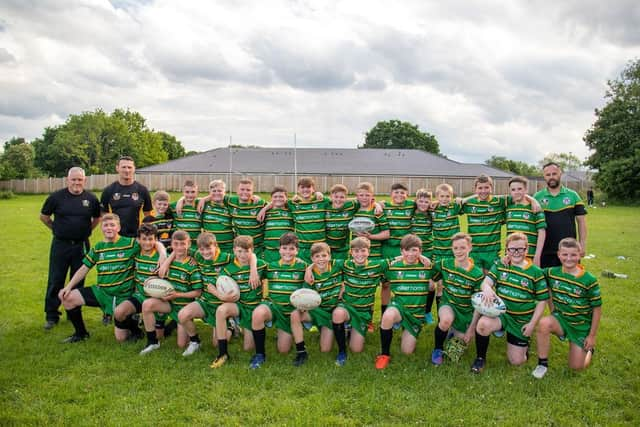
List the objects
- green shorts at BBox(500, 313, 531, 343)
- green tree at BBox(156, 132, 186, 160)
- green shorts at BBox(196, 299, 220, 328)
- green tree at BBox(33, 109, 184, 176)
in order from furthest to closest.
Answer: green tree at BBox(156, 132, 186, 160) → green tree at BBox(33, 109, 184, 176) → green shorts at BBox(196, 299, 220, 328) → green shorts at BBox(500, 313, 531, 343)

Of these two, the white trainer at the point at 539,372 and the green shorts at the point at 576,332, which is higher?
the green shorts at the point at 576,332

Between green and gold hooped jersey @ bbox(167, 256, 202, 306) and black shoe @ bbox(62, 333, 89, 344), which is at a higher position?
green and gold hooped jersey @ bbox(167, 256, 202, 306)

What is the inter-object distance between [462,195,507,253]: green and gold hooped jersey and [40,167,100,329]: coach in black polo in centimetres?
475

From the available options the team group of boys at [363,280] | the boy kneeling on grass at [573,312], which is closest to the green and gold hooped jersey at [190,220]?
the team group of boys at [363,280]

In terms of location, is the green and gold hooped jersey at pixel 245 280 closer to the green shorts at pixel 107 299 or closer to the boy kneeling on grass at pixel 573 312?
the green shorts at pixel 107 299

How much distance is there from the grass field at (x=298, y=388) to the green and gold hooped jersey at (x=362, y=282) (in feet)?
1.76

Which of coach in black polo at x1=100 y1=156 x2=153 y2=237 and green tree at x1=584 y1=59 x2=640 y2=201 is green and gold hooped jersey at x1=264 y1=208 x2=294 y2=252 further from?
green tree at x1=584 y1=59 x2=640 y2=201

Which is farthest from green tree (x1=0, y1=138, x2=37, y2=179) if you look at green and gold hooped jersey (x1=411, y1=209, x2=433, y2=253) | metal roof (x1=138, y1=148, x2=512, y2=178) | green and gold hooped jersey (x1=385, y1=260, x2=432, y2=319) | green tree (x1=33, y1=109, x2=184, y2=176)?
A: green and gold hooped jersey (x1=385, y1=260, x2=432, y2=319)

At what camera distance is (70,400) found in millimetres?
3904

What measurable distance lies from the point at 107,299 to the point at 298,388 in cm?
254

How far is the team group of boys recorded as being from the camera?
446 centimetres

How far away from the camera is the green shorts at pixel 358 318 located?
4848mm

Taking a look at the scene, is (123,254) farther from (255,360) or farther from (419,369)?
(419,369)

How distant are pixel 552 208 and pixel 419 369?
99.0 inches
